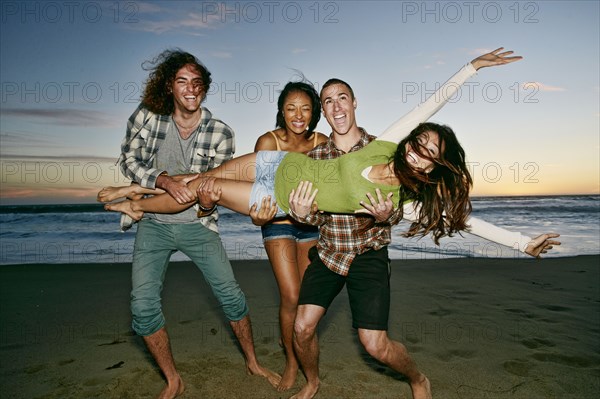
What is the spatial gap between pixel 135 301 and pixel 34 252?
9.22 metres

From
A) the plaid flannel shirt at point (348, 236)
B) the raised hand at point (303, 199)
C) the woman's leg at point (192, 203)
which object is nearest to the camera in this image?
the raised hand at point (303, 199)

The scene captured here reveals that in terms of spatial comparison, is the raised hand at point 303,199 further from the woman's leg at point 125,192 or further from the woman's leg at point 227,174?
the woman's leg at point 125,192

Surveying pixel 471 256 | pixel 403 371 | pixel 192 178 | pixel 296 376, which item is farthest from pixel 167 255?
pixel 471 256

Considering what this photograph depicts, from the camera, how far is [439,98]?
3262 millimetres

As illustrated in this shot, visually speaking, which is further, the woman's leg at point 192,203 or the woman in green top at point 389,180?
the woman's leg at point 192,203

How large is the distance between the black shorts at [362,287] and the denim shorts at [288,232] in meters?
0.48

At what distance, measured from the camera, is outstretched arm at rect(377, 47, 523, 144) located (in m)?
3.17

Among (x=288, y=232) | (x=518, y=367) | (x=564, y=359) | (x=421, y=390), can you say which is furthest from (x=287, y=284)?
(x=564, y=359)

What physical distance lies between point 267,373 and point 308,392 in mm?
486

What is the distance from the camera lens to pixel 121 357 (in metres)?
3.86

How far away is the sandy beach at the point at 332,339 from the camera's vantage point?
3.34 meters

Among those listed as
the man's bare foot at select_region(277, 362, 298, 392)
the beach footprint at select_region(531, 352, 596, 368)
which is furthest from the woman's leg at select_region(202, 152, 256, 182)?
the beach footprint at select_region(531, 352, 596, 368)

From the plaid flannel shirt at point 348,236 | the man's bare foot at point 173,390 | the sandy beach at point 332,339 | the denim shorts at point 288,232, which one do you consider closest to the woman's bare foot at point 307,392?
the sandy beach at point 332,339

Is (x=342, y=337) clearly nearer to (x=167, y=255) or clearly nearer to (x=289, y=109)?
(x=167, y=255)
